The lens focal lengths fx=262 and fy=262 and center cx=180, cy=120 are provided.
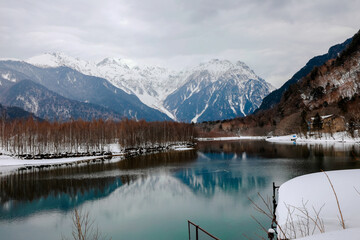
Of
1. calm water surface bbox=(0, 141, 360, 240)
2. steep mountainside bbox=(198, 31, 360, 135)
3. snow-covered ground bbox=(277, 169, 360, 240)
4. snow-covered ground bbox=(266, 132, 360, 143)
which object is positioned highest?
steep mountainside bbox=(198, 31, 360, 135)

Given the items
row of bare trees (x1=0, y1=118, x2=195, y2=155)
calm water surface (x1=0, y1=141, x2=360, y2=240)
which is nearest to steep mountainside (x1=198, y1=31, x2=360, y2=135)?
row of bare trees (x1=0, y1=118, x2=195, y2=155)

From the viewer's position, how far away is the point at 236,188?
26.1m

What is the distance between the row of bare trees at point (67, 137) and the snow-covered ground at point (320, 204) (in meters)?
70.1

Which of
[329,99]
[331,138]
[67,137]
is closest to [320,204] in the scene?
[67,137]

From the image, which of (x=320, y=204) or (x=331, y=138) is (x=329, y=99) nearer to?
(x=331, y=138)

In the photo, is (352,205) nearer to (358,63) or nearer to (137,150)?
(137,150)

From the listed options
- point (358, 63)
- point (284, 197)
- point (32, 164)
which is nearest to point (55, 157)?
point (32, 164)

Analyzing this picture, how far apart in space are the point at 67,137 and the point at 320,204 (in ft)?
257

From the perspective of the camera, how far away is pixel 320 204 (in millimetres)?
10195

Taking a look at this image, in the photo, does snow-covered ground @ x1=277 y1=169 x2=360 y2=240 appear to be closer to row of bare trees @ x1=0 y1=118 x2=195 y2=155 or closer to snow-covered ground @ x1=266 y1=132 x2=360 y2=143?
row of bare trees @ x1=0 y1=118 x2=195 y2=155

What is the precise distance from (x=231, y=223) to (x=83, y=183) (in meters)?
22.2

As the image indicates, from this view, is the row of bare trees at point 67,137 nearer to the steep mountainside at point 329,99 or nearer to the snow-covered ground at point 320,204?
the steep mountainside at point 329,99

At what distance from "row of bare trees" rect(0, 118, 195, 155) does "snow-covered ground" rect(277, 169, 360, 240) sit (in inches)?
2758

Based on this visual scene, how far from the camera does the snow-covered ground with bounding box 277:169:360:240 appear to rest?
8.56 meters
